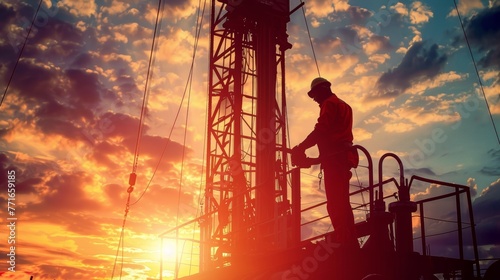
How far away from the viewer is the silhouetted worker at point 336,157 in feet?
21.1

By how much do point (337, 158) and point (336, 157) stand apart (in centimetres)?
2

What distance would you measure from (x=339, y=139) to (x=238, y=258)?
9.55 feet

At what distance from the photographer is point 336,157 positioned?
6520 mm

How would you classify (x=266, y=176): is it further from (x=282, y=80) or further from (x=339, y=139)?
(x=339, y=139)

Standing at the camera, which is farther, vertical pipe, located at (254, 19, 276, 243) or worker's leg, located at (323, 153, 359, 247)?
vertical pipe, located at (254, 19, 276, 243)

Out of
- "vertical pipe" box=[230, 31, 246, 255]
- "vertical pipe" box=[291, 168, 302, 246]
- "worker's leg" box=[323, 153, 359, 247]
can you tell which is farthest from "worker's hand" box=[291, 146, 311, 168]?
"vertical pipe" box=[230, 31, 246, 255]

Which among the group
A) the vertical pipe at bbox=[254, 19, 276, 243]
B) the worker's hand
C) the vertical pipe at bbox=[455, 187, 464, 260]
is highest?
the vertical pipe at bbox=[254, 19, 276, 243]

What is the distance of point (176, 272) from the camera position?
12031mm

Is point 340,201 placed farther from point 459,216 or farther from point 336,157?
point 459,216

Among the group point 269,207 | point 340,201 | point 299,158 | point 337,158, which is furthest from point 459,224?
point 269,207

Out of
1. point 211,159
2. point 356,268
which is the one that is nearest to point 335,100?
point 356,268

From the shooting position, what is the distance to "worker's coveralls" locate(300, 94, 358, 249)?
21.1 feet

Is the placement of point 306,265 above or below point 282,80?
below

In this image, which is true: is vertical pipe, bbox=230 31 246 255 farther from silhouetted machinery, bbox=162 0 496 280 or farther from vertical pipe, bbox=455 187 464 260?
vertical pipe, bbox=455 187 464 260
